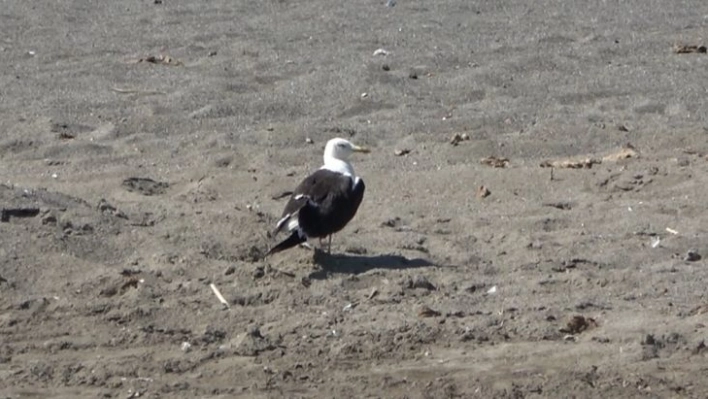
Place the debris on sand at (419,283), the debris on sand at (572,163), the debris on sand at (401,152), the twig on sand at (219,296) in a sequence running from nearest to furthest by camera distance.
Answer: the twig on sand at (219,296)
the debris on sand at (419,283)
the debris on sand at (572,163)
the debris on sand at (401,152)

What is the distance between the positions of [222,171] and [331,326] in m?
3.23

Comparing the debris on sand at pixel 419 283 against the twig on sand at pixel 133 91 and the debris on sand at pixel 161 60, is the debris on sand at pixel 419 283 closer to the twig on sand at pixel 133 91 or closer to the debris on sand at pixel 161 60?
the twig on sand at pixel 133 91

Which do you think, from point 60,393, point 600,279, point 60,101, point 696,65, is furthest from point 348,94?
point 60,393

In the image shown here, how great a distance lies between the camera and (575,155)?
33.7 ft

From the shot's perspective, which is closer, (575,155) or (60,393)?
(60,393)

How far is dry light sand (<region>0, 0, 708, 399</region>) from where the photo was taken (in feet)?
20.9

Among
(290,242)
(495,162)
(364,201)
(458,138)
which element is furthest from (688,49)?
(290,242)

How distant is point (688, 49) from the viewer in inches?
523

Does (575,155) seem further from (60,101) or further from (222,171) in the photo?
Result: (60,101)

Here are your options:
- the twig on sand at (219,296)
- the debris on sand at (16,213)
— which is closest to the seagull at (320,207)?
the twig on sand at (219,296)

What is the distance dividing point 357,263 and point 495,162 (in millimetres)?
2587

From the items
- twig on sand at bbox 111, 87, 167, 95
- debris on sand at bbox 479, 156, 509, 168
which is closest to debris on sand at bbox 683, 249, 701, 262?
debris on sand at bbox 479, 156, 509, 168

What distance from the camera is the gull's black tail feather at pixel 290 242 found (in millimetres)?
7480

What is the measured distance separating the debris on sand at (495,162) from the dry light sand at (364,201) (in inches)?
1.3
